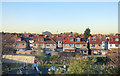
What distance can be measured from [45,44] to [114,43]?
5.28 meters

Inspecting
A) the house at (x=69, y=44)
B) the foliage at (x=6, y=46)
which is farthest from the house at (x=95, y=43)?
the foliage at (x=6, y=46)

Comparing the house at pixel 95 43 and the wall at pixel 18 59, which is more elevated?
the house at pixel 95 43

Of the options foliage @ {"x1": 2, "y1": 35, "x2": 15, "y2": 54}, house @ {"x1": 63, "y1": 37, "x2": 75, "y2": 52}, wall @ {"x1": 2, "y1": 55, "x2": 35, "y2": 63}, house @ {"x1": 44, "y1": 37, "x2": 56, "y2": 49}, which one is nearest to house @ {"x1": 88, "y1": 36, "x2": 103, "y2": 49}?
house @ {"x1": 63, "y1": 37, "x2": 75, "y2": 52}

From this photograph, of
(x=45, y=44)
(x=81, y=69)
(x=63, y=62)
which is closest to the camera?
(x=81, y=69)

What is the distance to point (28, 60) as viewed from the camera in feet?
20.0

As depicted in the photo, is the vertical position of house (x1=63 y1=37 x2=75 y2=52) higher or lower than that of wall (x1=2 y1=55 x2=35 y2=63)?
higher

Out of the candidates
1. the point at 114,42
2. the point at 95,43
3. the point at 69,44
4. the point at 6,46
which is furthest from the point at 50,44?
the point at 6,46

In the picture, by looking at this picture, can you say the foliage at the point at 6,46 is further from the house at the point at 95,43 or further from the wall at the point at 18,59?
the house at the point at 95,43

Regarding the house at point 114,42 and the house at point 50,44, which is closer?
the house at point 50,44

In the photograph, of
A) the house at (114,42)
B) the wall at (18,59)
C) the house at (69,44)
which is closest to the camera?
the wall at (18,59)

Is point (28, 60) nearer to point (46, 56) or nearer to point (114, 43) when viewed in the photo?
point (46, 56)

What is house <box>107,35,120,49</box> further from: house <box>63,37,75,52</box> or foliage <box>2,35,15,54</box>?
foliage <box>2,35,15,54</box>

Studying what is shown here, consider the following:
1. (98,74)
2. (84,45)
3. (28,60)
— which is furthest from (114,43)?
(98,74)

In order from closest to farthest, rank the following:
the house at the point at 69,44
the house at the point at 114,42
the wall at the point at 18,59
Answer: the wall at the point at 18,59 < the house at the point at 69,44 < the house at the point at 114,42
